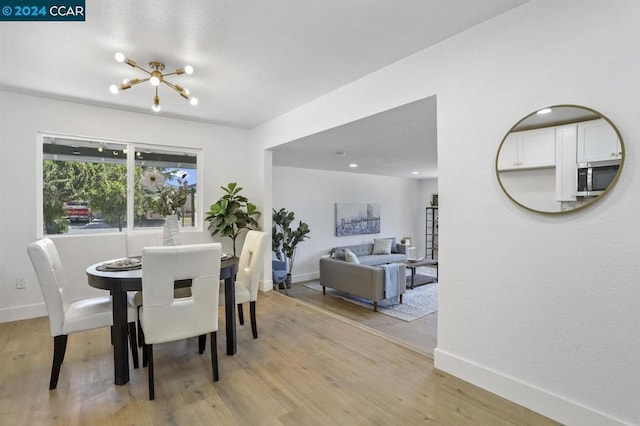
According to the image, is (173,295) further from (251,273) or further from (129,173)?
(129,173)

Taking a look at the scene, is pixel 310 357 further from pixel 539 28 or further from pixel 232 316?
pixel 539 28

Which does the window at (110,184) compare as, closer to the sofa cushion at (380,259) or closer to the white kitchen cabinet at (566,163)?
the white kitchen cabinet at (566,163)

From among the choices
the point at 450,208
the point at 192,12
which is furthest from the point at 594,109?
the point at 192,12

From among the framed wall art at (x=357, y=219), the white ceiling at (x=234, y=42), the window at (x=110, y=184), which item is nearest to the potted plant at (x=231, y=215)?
the window at (x=110, y=184)

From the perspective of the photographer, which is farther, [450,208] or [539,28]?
[450,208]

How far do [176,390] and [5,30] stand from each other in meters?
2.83

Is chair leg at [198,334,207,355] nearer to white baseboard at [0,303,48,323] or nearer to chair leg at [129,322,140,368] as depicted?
chair leg at [129,322,140,368]

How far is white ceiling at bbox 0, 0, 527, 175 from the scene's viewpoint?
6.81 ft

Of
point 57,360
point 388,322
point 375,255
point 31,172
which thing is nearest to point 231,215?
point 31,172

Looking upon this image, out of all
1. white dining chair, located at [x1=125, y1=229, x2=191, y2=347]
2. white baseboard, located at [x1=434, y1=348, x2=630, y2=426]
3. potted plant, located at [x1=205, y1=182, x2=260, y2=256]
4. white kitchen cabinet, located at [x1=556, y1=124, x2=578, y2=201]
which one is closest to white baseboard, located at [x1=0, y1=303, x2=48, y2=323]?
white dining chair, located at [x1=125, y1=229, x2=191, y2=347]

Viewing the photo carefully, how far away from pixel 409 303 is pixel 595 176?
423 cm

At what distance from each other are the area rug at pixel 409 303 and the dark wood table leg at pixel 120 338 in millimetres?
3673

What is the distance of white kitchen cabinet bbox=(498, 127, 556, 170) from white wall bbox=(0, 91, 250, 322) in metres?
4.18

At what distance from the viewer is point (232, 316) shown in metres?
2.69
